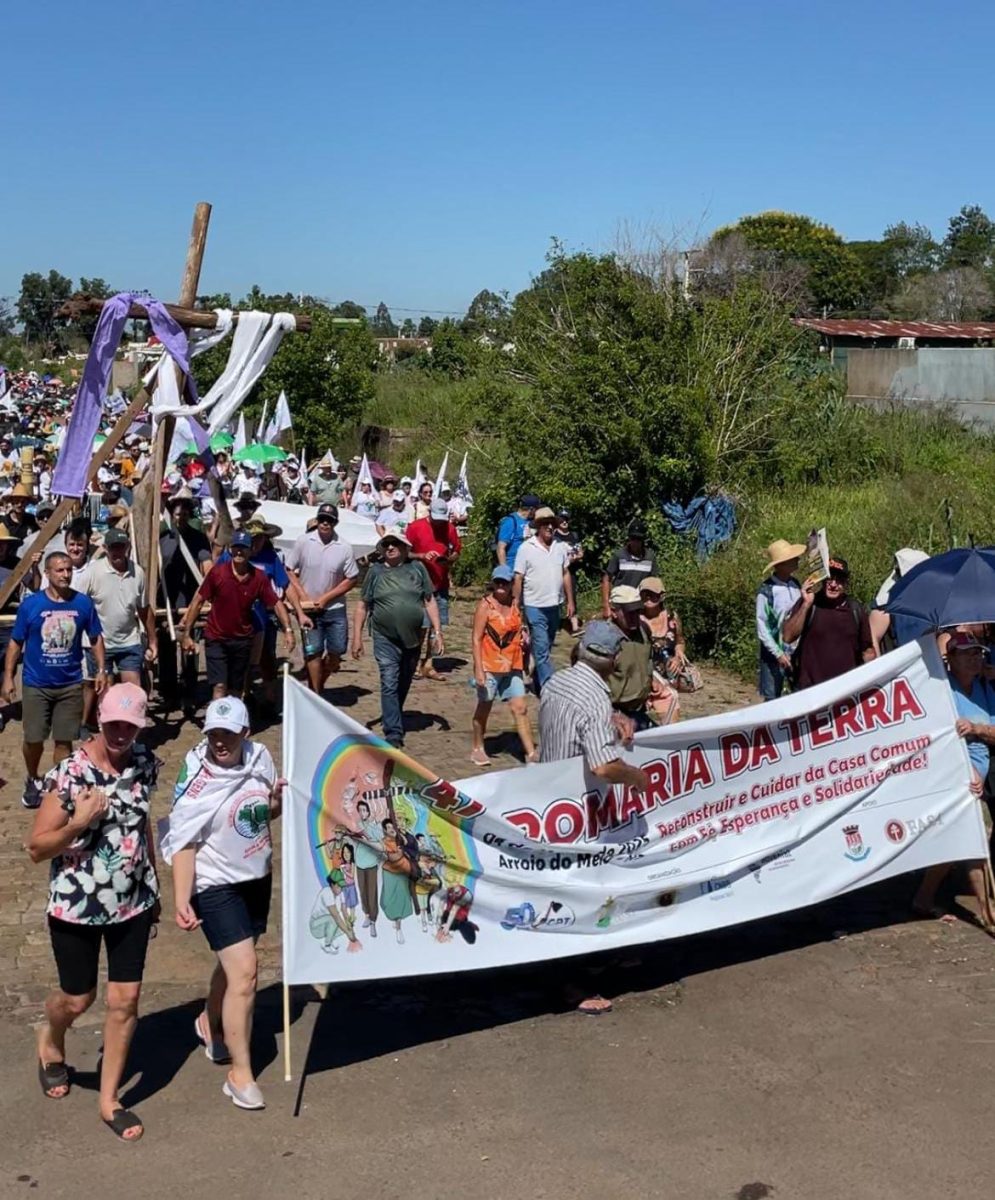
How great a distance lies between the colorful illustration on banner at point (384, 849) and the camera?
5.60 m

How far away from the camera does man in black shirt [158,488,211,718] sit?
11438 mm

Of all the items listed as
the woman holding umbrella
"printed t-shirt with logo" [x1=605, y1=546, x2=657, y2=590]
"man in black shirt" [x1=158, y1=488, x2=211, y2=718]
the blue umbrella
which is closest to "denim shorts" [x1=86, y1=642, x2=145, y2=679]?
"man in black shirt" [x1=158, y1=488, x2=211, y2=718]

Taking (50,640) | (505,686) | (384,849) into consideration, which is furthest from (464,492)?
(384,849)

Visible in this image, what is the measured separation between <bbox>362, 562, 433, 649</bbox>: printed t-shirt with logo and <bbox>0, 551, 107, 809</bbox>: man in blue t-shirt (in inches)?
77.9

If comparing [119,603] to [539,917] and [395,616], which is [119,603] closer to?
[395,616]

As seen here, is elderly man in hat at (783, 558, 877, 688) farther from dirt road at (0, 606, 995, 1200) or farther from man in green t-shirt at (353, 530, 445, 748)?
man in green t-shirt at (353, 530, 445, 748)

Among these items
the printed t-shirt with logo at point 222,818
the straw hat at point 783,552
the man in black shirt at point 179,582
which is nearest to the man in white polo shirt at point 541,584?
the straw hat at point 783,552

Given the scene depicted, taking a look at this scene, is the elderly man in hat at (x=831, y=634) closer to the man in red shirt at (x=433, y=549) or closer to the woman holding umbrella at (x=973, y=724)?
the woman holding umbrella at (x=973, y=724)

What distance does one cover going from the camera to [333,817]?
18.6 feet

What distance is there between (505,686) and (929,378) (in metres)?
17.5

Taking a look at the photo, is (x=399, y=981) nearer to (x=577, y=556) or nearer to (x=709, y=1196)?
(x=709, y=1196)

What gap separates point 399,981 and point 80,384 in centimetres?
567

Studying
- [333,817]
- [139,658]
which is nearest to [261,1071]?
[333,817]

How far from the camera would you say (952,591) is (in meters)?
7.06
